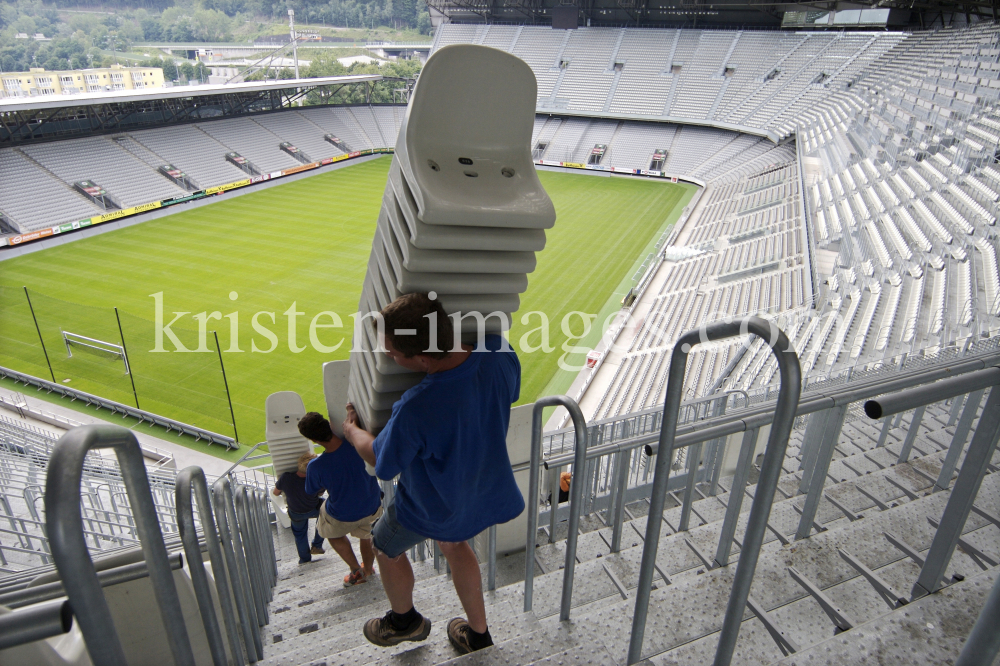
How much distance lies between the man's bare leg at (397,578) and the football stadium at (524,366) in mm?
17

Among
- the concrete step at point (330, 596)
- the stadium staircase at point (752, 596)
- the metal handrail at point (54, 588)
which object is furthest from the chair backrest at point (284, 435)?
the metal handrail at point (54, 588)

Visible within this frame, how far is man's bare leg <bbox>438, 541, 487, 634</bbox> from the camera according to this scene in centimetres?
251

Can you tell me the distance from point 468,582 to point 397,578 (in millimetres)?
345

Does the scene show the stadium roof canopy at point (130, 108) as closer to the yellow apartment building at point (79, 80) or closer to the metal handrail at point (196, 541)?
the yellow apartment building at point (79, 80)

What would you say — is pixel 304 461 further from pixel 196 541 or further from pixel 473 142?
pixel 473 142

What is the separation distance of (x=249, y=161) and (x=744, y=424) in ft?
115

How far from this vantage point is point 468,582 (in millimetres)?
2527

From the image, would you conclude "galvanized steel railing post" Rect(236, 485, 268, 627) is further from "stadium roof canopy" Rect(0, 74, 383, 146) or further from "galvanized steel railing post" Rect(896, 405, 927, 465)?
"stadium roof canopy" Rect(0, 74, 383, 146)

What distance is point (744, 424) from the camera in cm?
208

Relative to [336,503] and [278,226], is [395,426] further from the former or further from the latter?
[278,226]

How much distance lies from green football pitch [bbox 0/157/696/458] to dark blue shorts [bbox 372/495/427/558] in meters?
9.66

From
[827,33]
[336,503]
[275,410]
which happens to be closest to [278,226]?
[275,410]

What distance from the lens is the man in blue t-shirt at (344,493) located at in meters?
3.85

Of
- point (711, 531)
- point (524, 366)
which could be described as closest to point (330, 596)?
point (711, 531)
